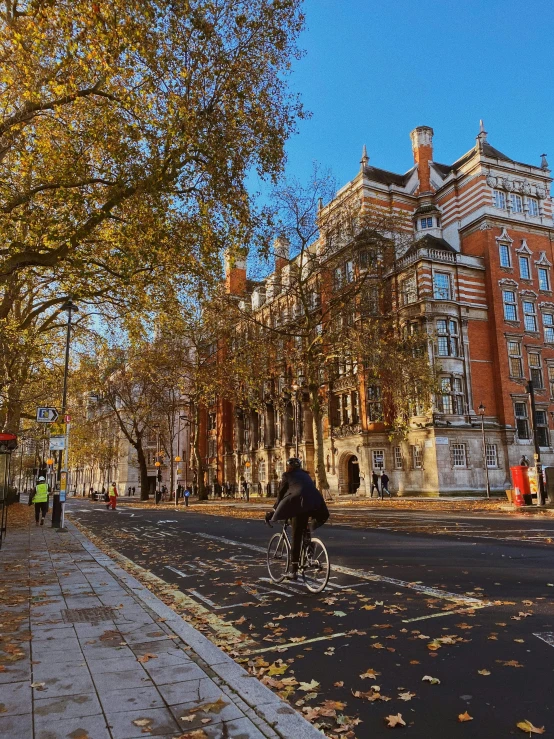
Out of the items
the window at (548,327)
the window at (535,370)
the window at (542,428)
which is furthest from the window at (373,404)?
the window at (548,327)

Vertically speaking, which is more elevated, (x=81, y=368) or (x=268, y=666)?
(x=81, y=368)

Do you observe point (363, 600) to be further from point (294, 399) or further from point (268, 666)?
point (294, 399)

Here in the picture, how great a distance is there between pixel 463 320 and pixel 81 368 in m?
28.3

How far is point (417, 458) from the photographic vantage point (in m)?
39.7

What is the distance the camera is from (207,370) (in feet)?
125

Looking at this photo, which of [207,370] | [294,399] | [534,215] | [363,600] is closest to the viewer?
[363,600]

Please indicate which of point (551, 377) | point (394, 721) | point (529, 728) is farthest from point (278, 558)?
point (551, 377)

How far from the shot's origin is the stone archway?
45250 mm

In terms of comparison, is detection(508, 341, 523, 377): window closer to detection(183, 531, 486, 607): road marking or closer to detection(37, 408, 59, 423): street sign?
detection(37, 408, 59, 423): street sign

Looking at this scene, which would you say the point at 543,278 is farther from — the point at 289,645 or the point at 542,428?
the point at 289,645

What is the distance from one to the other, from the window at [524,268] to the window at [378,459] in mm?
18519

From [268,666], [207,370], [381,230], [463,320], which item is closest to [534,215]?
[463,320]

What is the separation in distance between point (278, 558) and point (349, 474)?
3862 cm

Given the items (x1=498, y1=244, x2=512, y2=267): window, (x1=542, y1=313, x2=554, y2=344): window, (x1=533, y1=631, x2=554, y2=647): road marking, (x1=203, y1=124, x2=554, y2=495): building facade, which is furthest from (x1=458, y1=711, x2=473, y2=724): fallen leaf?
(x1=542, y1=313, x2=554, y2=344): window
